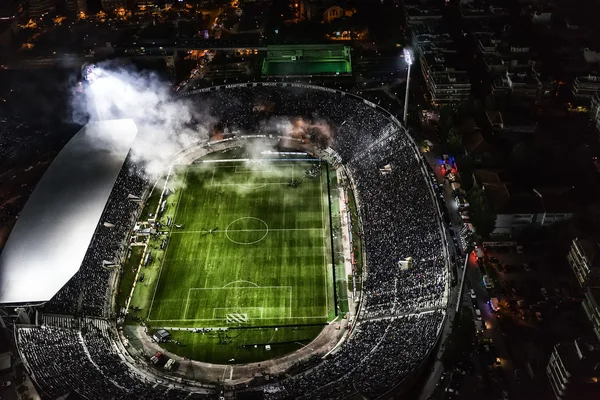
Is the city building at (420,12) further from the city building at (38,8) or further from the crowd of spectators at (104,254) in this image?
the city building at (38,8)

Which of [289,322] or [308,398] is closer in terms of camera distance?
[308,398]

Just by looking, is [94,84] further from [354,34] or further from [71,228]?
[354,34]

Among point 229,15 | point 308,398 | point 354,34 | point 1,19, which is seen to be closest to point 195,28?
point 229,15

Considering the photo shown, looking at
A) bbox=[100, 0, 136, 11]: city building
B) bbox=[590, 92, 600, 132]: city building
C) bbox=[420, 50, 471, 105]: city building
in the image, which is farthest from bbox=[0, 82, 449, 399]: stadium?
bbox=[100, 0, 136, 11]: city building

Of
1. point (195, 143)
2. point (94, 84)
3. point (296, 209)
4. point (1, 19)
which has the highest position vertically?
point (1, 19)

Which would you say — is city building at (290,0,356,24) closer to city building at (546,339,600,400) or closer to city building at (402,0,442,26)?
city building at (402,0,442,26)

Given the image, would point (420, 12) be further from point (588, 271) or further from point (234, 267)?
point (234, 267)
